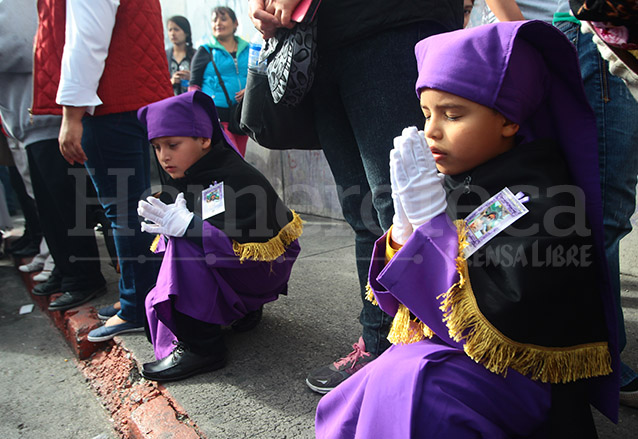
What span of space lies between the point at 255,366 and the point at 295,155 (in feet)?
11.3

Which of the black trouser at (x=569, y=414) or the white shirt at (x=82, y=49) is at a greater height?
the white shirt at (x=82, y=49)

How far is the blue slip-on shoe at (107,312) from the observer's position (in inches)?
113

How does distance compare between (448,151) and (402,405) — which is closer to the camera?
(402,405)

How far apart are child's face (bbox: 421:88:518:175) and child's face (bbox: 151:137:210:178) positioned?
1426 mm

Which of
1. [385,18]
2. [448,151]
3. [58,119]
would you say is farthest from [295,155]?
[448,151]

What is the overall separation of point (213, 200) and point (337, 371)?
911 millimetres

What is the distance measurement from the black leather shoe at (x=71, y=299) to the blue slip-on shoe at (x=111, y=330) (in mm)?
554

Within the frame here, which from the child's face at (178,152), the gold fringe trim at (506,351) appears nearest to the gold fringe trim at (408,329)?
the gold fringe trim at (506,351)

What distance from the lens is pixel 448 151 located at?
1.23 meters

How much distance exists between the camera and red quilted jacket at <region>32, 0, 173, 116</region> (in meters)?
2.46

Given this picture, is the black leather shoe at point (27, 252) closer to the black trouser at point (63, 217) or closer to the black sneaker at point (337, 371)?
the black trouser at point (63, 217)

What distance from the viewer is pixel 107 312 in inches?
114

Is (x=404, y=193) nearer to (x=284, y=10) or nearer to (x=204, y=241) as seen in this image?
(x=284, y=10)

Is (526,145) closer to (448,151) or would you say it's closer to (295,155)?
(448,151)
